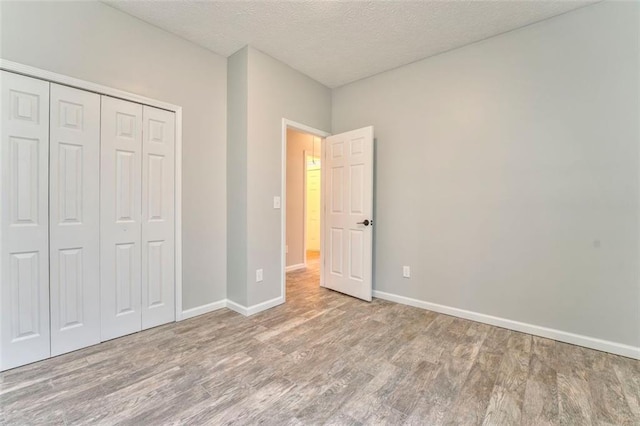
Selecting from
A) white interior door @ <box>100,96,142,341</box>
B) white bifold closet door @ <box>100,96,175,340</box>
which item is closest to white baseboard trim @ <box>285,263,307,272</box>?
white bifold closet door @ <box>100,96,175,340</box>

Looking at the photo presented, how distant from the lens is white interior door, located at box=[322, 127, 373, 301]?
3299mm

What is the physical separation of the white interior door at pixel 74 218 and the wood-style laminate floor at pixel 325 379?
0.22 meters

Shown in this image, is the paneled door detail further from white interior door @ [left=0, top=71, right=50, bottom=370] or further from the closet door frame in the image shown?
white interior door @ [left=0, top=71, right=50, bottom=370]

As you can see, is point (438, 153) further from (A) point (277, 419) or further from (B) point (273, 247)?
(A) point (277, 419)

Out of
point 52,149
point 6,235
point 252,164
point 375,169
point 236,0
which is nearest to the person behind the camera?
point 6,235

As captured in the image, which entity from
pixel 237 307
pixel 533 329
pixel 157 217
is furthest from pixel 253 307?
pixel 533 329

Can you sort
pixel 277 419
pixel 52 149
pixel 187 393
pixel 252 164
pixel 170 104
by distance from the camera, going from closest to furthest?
pixel 277 419 → pixel 187 393 → pixel 52 149 → pixel 170 104 → pixel 252 164

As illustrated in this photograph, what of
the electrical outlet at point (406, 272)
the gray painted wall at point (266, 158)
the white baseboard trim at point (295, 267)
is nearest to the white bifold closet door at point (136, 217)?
the gray painted wall at point (266, 158)

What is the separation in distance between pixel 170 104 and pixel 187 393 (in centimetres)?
236

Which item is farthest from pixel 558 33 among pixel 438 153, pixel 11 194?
pixel 11 194

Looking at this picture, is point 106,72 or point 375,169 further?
point 375,169

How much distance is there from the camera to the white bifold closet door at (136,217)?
230 centimetres

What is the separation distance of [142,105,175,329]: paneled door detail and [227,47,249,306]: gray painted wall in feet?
1.88

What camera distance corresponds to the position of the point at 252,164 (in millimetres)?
2895
